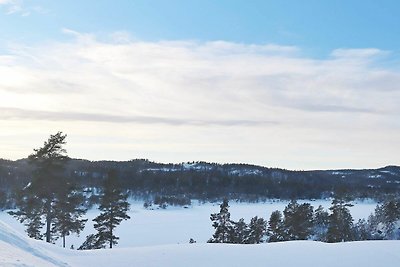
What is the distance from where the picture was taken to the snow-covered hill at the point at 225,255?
1181 cm

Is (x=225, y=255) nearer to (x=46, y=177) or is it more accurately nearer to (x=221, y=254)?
(x=221, y=254)

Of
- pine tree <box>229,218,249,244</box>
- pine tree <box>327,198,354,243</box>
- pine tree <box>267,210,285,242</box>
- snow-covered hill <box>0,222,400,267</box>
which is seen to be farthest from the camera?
pine tree <box>267,210,285,242</box>

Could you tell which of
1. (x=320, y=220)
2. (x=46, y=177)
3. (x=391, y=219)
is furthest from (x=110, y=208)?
(x=320, y=220)

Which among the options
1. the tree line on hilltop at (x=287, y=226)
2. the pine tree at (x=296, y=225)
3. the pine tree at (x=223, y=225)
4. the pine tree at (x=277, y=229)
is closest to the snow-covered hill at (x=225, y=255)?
the pine tree at (x=296, y=225)

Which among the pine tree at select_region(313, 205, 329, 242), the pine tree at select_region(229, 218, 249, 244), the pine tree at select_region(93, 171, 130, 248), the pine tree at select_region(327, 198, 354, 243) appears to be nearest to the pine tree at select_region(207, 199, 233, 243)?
the pine tree at select_region(229, 218, 249, 244)

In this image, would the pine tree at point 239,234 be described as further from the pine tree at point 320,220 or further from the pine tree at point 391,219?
the pine tree at point 391,219

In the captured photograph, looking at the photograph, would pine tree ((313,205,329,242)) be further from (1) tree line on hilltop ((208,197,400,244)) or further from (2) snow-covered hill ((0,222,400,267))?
(2) snow-covered hill ((0,222,400,267))

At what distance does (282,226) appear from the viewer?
130ft

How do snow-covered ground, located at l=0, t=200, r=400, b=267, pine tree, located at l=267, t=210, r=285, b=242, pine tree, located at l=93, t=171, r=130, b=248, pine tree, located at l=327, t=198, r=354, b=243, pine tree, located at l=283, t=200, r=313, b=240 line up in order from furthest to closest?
1. pine tree, located at l=267, t=210, r=285, b=242
2. pine tree, located at l=327, t=198, r=354, b=243
3. pine tree, located at l=283, t=200, r=313, b=240
4. pine tree, located at l=93, t=171, r=130, b=248
5. snow-covered ground, located at l=0, t=200, r=400, b=267

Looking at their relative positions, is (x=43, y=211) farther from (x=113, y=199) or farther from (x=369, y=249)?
(x=369, y=249)

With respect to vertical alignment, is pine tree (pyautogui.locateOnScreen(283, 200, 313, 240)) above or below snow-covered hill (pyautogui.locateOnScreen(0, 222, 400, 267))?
below

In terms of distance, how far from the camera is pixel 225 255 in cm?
1331

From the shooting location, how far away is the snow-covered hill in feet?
38.7

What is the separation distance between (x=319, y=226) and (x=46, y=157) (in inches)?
2286
